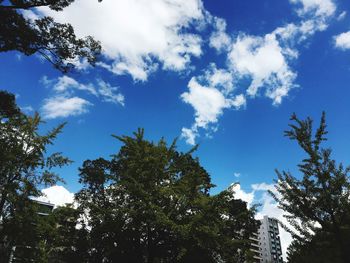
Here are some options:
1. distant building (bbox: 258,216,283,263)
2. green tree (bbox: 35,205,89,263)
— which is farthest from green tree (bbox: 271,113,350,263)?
distant building (bbox: 258,216,283,263)

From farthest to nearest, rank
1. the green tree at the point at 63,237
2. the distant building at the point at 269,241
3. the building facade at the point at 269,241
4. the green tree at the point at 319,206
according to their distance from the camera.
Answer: the building facade at the point at 269,241 → the distant building at the point at 269,241 → the green tree at the point at 63,237 → the green tree at the point at 319,206

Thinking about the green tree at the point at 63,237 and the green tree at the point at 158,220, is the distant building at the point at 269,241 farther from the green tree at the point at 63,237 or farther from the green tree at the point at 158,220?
the green tree at the point at 158,220

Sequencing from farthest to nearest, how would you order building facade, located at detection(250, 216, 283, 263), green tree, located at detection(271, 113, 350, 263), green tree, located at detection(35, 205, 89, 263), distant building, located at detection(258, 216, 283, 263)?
building facade, located at detection(250, 216, 283, 263)
distant building, located at detection(258, 216, 283, 263)
green tree, located at detection(35, 205, 89, 263)
green tree, located at detection(271, 113, 350, 263)

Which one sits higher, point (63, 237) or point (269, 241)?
point (269, 241)

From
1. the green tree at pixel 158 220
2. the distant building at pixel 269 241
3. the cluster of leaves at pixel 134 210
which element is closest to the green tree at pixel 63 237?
the cluster of leaves at pixel 134 210

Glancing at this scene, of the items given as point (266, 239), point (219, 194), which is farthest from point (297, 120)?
point (266, 239)

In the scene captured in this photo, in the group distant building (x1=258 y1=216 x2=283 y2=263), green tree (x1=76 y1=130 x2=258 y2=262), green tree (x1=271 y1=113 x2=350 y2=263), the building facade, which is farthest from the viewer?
the building facade

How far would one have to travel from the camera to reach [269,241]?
5162 inches

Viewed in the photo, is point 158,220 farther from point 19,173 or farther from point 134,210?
point 19,173

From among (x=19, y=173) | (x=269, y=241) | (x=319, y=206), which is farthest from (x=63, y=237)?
(x=269, y=241)

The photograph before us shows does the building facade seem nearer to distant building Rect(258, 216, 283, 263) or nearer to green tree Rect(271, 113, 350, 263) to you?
distant building Rect(258, 216, 283, 263)

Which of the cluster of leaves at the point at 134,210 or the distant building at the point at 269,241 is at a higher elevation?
the distant building at the point at 269,241

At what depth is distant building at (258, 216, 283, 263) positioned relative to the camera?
128125mm

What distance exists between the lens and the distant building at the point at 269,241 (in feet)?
420
